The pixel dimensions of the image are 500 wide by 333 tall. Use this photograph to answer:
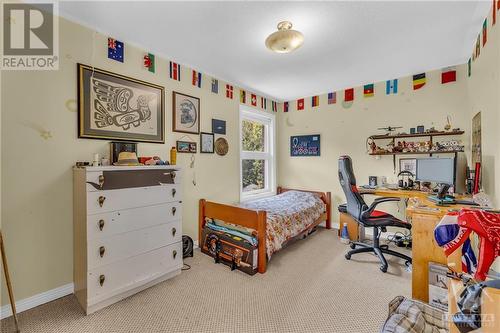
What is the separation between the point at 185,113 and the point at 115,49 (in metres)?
0.96

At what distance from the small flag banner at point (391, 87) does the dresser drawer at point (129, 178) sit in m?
3.28

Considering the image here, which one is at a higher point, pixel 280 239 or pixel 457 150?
pixel 457 150

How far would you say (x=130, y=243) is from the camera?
198 cm

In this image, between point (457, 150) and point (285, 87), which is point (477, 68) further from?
point (285, 87)

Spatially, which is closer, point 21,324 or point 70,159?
point 21,324

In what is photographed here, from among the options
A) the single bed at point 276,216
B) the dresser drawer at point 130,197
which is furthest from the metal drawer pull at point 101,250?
the single bed at point 276,216

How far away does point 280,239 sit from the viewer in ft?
8.83

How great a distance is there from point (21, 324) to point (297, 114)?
4379 mm

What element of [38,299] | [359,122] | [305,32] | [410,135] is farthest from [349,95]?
[38,299]

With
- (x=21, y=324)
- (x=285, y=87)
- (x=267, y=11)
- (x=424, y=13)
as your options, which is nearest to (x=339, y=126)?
(x=285, y=87)

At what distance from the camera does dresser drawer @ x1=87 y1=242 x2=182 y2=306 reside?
1776 mm

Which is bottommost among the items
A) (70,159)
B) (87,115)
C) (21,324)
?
(21,324)

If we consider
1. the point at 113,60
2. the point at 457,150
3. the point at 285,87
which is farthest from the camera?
the point at 285,87

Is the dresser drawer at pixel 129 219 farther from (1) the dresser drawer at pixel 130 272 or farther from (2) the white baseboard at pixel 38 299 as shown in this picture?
(2) the white baseboard at pixel 38 299
